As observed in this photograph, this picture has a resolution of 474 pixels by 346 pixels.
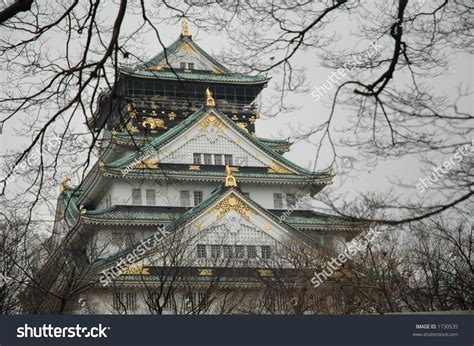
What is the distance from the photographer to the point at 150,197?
95.3 feet

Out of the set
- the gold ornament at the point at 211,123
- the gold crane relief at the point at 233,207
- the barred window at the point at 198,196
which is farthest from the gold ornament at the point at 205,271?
the gold ornament at the point at 211,123

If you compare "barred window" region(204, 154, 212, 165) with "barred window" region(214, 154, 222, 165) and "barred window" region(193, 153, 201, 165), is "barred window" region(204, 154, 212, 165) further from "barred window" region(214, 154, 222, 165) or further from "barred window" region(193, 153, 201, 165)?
"barred window" region(193, 153, 201, 165)

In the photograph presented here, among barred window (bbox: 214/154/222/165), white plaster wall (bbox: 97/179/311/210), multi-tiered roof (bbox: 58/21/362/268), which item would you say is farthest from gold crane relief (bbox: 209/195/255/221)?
barred window (bbox: 214/154/222/165)

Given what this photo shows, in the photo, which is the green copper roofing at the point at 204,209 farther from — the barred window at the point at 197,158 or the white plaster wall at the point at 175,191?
the barred window at the point at 197,158

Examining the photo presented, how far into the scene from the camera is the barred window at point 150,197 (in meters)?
29.0

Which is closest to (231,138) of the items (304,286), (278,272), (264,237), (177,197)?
(177,197)

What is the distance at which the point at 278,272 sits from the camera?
74.7 feet

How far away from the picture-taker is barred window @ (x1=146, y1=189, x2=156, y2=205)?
2895 centimetres

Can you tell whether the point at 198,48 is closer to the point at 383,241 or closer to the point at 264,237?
the point at 264,237

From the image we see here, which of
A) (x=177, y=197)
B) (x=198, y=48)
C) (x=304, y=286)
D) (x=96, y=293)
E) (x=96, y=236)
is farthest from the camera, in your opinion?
(x=198, y=48)

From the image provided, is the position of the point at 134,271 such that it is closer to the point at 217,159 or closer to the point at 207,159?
the point at 207,159

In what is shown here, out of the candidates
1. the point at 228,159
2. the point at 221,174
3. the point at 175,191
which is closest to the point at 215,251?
the point at 175,191

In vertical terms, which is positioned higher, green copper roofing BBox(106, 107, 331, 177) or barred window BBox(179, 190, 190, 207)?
green copper roofing BBox(106, 107, 331, 177)

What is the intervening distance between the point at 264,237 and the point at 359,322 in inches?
684
